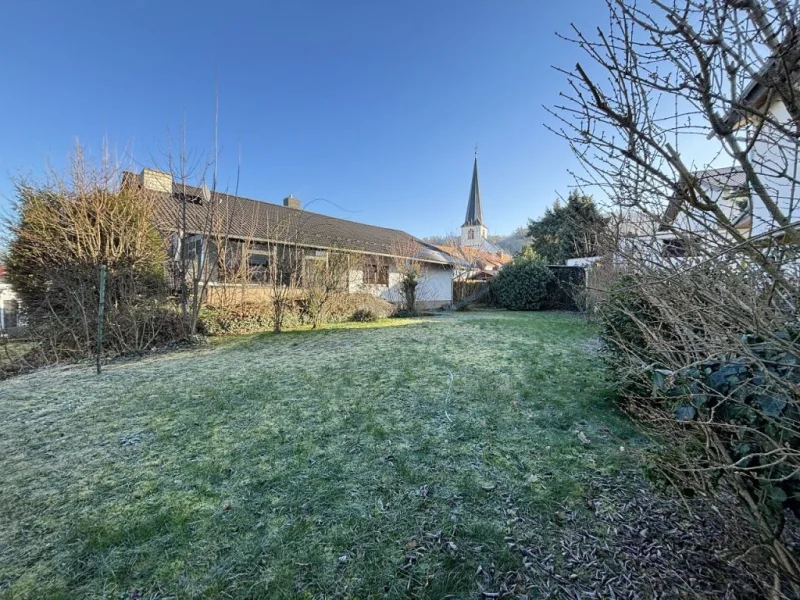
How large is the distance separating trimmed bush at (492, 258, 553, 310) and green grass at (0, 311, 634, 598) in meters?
12.5

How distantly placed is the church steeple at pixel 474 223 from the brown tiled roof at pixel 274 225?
1822 centimetres

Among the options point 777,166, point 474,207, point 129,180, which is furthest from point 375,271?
point 474,207

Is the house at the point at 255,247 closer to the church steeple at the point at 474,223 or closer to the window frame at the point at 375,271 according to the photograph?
the window frame at the point at 375,271

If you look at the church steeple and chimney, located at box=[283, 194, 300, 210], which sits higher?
the church steeple

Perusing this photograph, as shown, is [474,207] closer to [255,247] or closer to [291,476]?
Answer: [255,247]

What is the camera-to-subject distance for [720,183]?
4.92 feet

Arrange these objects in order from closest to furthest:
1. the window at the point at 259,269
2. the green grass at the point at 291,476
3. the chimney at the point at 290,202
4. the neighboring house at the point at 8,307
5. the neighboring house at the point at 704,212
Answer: the neighboring house at the point at 704,212, the green grass at the point at 291,476, the neighboring house at the point at 8,307, the window at the point at 259,269, the chimney at the point at 290,202

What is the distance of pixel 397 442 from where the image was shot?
10.6ft

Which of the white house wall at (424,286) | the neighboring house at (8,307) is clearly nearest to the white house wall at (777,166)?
the white house wall at (424,286)

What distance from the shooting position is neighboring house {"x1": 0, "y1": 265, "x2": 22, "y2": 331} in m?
7.48

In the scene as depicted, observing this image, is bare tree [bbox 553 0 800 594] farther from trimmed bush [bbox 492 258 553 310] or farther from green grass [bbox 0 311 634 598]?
trimmed bush [bbox 492 258 553 310]

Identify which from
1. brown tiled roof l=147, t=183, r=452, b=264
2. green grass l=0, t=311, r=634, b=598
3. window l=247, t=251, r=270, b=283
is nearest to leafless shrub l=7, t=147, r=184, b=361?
brown tiled roof l=147, t=183, r=452, b=264

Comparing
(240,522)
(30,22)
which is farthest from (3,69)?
(240,522)

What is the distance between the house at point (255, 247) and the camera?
8648 millimetres
